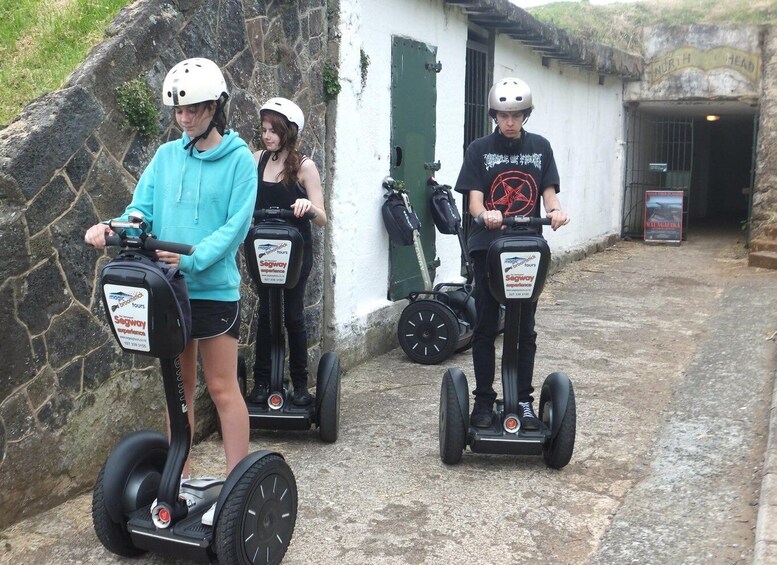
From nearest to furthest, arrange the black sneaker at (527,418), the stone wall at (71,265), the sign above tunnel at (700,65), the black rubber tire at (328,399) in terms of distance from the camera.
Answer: the stone wall at (71,265) → the black sneaker at (527,418) → the black rubber tire at (328,399) → the sign above tunnel at (700,65)

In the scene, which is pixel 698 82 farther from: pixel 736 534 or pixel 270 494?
pixel 270 494

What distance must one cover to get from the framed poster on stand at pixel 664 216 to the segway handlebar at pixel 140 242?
14.2 meters

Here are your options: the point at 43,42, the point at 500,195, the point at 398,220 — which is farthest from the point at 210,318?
the point at 398,220

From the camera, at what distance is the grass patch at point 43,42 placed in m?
4.60

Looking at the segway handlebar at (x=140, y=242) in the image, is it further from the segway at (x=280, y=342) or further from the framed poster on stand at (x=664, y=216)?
the framed poster on stand at (x=664, y=216)

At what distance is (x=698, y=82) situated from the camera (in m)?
15.1

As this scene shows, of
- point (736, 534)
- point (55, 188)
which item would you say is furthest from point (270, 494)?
point (736, 534)

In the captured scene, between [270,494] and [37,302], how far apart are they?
136 centimetres

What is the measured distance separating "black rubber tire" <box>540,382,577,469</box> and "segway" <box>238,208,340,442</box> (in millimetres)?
1195

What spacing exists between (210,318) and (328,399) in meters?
1.62

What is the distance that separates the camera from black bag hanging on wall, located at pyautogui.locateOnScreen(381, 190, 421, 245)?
703cm

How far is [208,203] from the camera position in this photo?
3373 millimetres

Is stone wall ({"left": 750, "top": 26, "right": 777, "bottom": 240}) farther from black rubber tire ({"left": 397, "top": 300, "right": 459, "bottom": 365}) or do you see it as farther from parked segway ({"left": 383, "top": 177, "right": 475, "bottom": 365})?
black rubber tire ({"left": 397, "top": 300, "right": 459, "bottom": 365})

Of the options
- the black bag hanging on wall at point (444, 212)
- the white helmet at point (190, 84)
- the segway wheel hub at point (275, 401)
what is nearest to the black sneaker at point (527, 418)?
the segway wheel hub at point (275, 401)
